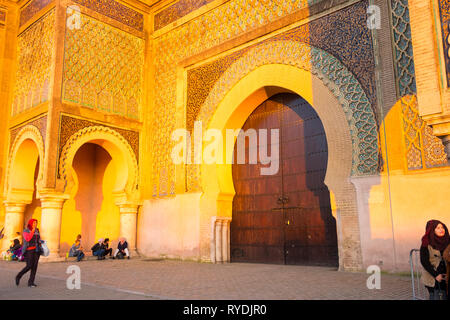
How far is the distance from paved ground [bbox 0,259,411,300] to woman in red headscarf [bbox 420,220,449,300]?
0.48 meters

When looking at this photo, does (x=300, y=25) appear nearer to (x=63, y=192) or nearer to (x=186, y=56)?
(x=186, y=56)

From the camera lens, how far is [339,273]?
532cm

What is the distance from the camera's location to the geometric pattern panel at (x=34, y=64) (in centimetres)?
830

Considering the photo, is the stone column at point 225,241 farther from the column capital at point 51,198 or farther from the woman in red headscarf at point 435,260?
the woman in red headscarf at point 435,260

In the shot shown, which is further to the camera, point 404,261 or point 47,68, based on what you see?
point 47,68

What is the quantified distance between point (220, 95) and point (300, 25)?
1973mm

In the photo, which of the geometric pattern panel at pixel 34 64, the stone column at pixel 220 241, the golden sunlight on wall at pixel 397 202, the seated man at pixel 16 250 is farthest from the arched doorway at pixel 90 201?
→ the golden sunlight on wall at pixel 397 202

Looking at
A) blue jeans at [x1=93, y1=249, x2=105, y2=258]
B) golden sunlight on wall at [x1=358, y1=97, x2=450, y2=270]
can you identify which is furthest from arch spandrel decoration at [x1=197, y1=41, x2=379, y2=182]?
blue jeans at [x1=93, y1=249, x2=105, y2=258]

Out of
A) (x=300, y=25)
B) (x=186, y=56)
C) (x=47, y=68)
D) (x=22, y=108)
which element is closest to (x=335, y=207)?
(x=300, y=25)

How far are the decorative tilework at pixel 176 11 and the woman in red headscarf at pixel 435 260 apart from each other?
263 inches

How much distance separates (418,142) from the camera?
5.04 m

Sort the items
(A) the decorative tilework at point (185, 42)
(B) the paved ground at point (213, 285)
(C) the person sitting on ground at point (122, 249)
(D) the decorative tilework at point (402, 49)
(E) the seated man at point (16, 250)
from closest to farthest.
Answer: (B) the paved ground at point (213, 285), (D) the decorative tilework at point (402, 49), (A) the decorative tilework at point (185, 42), (E) the seated man at point (16, 250), (C) the person sitting on ground at point (122, 249)

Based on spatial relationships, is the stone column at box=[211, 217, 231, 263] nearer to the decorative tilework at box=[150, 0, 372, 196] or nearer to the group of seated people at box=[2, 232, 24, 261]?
the decorative tilework at box=[150, 0, 372, 196]

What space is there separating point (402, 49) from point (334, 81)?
1.04m
